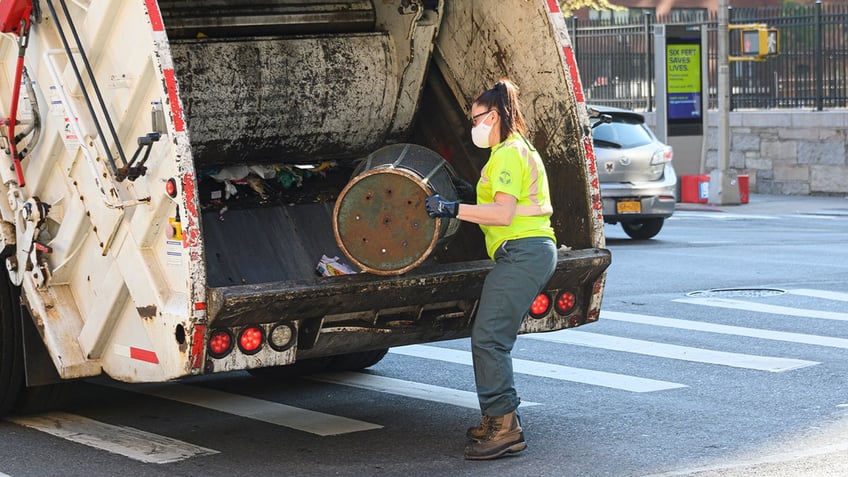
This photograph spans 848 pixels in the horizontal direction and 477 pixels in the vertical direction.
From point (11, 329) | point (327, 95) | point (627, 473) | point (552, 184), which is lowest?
point (627, 473)

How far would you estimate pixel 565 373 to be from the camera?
904 cm

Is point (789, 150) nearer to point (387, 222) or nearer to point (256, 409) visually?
point (256, 409)

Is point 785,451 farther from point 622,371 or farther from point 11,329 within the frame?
point 11,329

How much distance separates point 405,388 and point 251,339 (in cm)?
215

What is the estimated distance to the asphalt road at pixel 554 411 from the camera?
6.80 m

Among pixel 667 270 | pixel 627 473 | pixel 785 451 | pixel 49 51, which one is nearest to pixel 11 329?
pixel 49 51

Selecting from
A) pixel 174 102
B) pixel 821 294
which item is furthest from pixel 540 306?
pixel 821 294

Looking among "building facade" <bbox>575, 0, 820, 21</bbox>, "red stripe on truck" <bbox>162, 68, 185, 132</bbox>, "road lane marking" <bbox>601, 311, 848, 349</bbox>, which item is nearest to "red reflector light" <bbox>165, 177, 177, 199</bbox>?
"red stripe on truck" <bbox>162, 68, 185, 132</bbox>

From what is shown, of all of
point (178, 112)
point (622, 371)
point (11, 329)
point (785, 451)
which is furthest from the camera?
point (622, 371)

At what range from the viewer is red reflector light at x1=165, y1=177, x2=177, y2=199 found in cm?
632

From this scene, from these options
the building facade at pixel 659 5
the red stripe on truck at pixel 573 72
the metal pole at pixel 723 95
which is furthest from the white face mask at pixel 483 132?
the building facade at pixel 659 5

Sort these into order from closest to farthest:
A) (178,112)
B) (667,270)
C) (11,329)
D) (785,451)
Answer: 1. (178,112)
2. (785,451)
3. (11,329)
4. (667,270)

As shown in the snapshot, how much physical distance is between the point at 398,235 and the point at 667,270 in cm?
748

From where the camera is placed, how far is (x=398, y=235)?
6.88 meters
